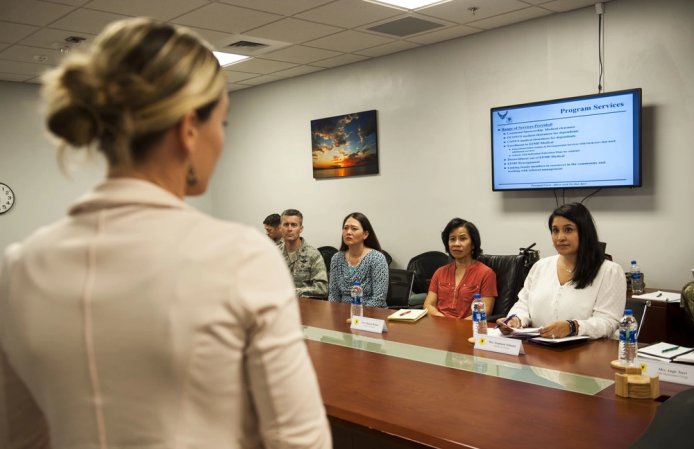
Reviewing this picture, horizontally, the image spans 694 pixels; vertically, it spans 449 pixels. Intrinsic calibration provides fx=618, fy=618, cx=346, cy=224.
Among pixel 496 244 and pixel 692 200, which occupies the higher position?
pixel 692 200

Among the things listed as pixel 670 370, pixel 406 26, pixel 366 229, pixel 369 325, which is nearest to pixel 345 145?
pixel 406 26

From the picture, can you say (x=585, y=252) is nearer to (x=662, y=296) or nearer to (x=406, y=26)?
(x=662, y=296)

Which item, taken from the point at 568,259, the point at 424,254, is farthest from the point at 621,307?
the point at 424,254

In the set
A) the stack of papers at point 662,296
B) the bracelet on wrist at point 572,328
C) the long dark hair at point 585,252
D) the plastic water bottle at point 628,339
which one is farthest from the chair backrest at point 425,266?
the plastic water bottle at point 628,339

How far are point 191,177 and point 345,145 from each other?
6.20 m

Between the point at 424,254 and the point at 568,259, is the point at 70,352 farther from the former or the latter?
the point at 424,254

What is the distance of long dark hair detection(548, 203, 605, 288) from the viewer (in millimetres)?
3229

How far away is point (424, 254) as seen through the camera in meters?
6.20

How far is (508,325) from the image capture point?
311 cm

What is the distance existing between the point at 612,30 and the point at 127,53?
491cm

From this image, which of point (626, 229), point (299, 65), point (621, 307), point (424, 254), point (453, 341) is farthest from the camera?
point (299, 65)

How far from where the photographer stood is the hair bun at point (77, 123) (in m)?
0.82

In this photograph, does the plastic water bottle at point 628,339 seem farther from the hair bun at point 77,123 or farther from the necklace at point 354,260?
the necklace at point 354,260

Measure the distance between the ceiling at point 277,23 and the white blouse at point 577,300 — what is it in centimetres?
248
